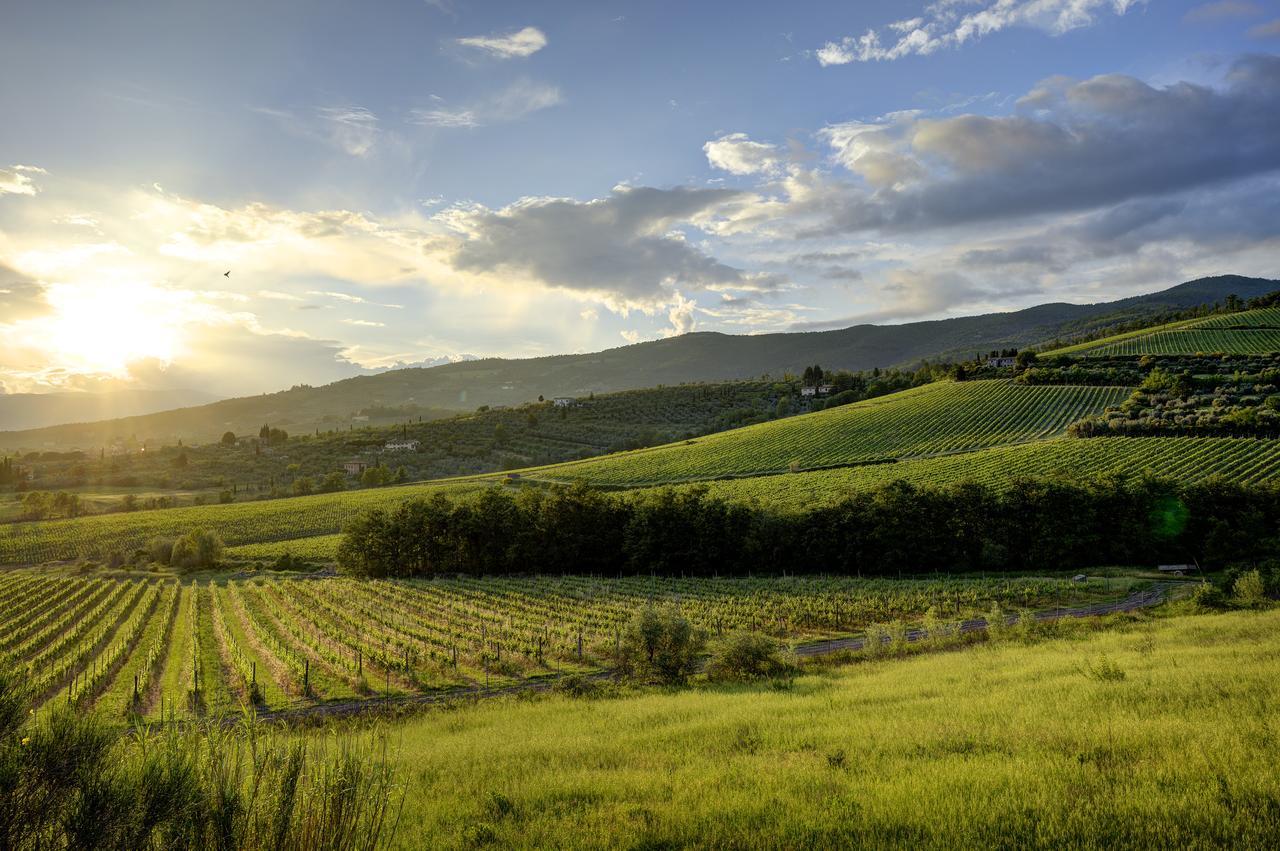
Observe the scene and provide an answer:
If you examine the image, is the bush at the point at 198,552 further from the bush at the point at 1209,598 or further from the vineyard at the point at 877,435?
the bush at the point at 1209,598

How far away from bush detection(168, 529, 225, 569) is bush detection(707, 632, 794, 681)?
72274mm

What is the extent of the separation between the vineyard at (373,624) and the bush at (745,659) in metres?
5.77

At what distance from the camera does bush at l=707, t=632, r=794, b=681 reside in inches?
979

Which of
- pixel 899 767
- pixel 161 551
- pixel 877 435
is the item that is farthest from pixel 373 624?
pixel 877 435

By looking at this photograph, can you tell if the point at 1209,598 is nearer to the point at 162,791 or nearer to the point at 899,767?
the point at 899,767

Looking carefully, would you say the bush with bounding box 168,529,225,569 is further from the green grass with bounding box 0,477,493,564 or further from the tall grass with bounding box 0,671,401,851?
the tall grass with bounding box 0,671,401,851

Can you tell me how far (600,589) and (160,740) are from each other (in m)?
45.8

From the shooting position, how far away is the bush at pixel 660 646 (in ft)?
84.6

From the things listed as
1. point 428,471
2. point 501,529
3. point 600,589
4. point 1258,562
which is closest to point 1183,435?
point 1258,562

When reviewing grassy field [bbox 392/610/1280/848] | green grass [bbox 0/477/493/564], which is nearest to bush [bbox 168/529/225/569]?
green grass [bbox 0/477/493/564]

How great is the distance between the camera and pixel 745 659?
2492 centimetres

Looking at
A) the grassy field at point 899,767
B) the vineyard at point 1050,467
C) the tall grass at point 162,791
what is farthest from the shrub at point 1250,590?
the tall grass at point 162,791

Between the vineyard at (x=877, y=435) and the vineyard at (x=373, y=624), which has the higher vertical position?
the vineyard at (x=877, y=435)

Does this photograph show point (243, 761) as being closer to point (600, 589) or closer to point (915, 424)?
point (600, 589)
